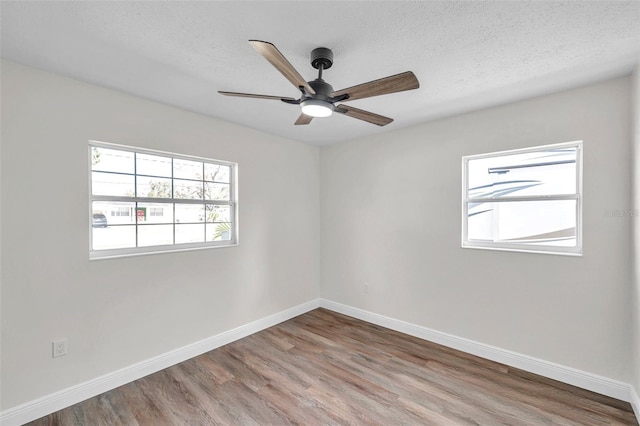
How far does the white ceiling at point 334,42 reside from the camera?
1.38 m

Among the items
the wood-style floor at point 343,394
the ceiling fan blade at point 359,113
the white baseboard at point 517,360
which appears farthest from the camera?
the white baseboard at point 517,360

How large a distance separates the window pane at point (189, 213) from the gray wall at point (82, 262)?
372 millimetres

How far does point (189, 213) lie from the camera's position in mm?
2885

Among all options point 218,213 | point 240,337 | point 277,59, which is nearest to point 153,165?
point 218,213

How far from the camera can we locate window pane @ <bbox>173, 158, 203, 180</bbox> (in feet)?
9.09

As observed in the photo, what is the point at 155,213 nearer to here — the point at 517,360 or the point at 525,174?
the point at 525,174

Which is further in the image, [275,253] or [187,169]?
[275,253]

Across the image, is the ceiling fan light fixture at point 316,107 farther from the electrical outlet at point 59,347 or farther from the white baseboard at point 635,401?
the white baseboard at point 635,401

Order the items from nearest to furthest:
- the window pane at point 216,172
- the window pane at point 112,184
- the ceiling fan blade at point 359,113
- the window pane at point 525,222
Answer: the ceiling fan blade at point 359,113, the window pane at point 112,184, the window pane at point 525,222, the window pane at point 216,172

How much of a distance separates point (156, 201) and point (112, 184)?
1.21 ft

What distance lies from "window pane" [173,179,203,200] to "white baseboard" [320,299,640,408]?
8.47 ft

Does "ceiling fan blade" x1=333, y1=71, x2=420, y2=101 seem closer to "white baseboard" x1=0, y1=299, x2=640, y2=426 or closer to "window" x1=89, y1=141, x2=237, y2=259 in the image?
"window" x1=89, y1=141, x2=237, y2=259

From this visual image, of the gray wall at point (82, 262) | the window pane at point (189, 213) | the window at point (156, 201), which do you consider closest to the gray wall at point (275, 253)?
the gray wall at point (82, 262)

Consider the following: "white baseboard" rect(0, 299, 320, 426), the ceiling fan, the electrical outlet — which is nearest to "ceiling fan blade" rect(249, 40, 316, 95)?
the ceiling fan
